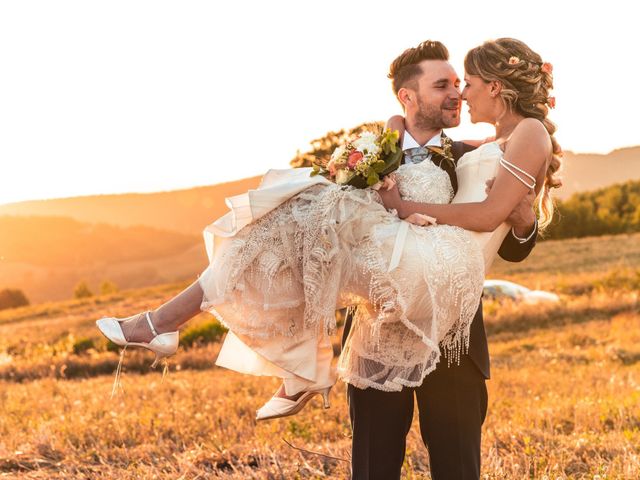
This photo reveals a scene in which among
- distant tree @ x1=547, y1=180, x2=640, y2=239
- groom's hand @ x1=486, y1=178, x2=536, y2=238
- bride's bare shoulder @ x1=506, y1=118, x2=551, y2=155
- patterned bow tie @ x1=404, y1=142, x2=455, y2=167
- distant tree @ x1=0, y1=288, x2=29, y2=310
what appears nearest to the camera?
bride's bare shoulder @ x1=506, y1=118, x2=551, y2=155

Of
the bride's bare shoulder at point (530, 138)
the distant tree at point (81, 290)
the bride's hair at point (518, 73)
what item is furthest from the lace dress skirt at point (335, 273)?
the distant tree at point (81, 290)

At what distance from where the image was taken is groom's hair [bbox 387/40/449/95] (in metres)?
4.73

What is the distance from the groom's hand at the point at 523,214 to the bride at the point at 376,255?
0.06 metres

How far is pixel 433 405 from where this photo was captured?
4.36 metres

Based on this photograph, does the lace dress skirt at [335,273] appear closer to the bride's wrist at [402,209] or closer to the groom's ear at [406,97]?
the bride's wrist at [402,209]

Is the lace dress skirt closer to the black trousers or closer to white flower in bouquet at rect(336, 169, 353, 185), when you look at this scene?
white flower in bouquet at rect(336, 169, 353, 185)

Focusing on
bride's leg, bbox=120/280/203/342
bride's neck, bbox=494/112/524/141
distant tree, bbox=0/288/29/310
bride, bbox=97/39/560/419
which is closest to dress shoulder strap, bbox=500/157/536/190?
bride, bbox=97/39/560/419

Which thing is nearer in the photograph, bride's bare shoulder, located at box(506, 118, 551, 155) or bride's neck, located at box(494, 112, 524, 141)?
bride's bare shoulder, located at box(506, 118, 551, 155)

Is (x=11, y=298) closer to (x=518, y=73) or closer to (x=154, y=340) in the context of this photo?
(x=154, y=340)

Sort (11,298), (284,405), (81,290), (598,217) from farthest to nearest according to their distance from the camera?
1. (598,217)
2. (81,290)
3. (11,298)
4. (284,405)

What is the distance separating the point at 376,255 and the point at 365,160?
1.57 feet

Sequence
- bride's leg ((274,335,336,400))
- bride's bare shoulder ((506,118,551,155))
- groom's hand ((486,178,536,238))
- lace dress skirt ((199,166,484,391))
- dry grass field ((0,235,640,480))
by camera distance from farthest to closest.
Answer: dry grass field ((0,235,640,480))
bride's leg ((274,335,336,400))
groom's hand ((486,178,536,238))
bride's bare shoulder ((506,118,551,155))
lace dress skirt ((199,166,484,391))

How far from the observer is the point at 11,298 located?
57.3 meters

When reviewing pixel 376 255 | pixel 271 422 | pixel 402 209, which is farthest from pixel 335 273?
pixel 271 422
